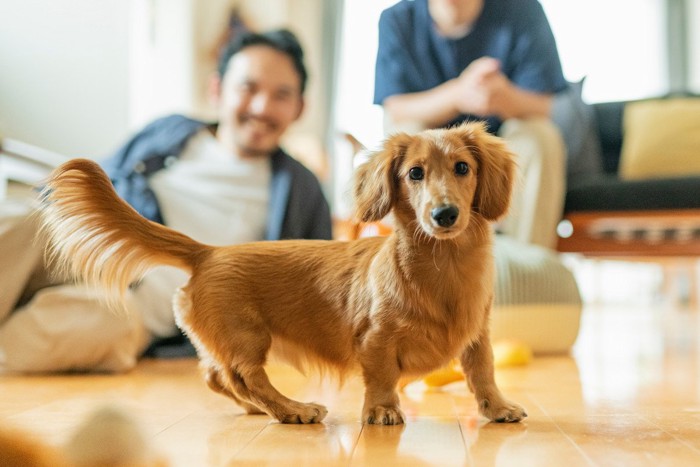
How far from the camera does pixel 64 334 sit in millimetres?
2084

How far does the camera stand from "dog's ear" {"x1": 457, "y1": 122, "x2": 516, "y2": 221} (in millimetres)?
1403

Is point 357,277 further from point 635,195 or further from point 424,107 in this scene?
point 635,195

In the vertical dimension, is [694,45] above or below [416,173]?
above

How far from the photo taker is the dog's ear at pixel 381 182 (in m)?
1.40

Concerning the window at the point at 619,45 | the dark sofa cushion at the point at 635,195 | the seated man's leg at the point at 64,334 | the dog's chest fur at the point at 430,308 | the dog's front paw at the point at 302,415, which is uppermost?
the window at the point at 619,45

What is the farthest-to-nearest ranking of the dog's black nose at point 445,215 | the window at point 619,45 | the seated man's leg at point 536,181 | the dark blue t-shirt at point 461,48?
1. the window at point 619,45
2. the seated man's leg at point 536,181
3. the dark blue t-shirt at point 461,48
4. the dog's black nose at point 445,215

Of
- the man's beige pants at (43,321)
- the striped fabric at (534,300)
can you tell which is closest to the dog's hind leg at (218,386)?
the man's beige pants at (43,321)

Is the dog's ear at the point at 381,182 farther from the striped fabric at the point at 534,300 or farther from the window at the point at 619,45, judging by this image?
the window at the point at 619,45

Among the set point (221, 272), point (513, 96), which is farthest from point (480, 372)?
point (513, 96)

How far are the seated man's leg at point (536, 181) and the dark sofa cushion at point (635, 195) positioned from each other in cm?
25

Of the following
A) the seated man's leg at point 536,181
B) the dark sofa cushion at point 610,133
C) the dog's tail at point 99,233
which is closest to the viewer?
the dog's tail at point 99,233

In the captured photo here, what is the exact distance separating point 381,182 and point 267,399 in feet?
1.52

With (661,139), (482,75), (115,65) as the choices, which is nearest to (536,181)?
Answer: (482,75)

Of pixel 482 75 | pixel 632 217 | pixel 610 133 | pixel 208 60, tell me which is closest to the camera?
pixel 482 75
